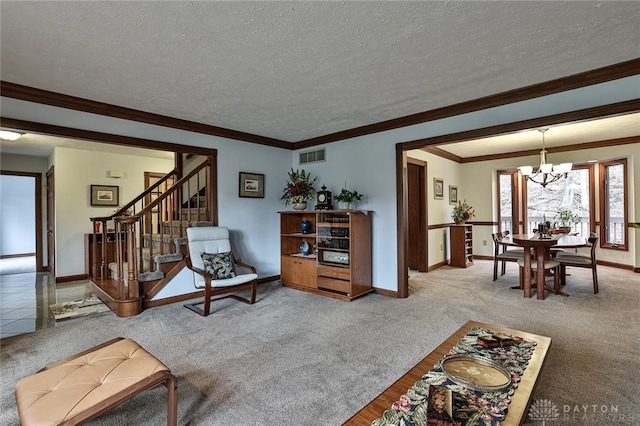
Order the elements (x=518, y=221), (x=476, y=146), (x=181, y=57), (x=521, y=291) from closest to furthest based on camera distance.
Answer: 1. (x=181, y=57)
2. (x=521, y=291)
3. (x=476, y=146)
4. (x=518, y=221)

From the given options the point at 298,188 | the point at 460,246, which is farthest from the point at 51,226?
the point at 460,246

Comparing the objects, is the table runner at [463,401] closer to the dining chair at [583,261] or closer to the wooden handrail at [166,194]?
the wooden handrail at [166,194]

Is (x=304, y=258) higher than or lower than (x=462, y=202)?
lower

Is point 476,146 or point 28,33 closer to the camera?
point 28,33

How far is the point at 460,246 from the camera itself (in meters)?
6.61

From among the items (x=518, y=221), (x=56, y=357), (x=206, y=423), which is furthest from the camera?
(x=518, y=221)

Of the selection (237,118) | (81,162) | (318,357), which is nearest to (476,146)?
(237,118)

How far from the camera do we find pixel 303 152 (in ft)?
18.4

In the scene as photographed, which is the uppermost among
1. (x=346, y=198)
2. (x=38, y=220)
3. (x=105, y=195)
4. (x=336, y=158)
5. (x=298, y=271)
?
(x=336, y=158)

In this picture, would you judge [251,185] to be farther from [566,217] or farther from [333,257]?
[566,217]

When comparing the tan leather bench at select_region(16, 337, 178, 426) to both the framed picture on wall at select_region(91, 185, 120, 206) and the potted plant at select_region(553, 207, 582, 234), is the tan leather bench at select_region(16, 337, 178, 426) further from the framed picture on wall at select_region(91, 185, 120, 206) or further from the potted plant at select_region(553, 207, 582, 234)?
the potted plant at select_region(553, 207, 582, 234)

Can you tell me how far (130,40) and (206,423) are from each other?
2598 millimetres

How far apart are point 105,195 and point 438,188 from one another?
6.88 meters

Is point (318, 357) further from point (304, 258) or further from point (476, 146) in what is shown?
point (476, 146)
